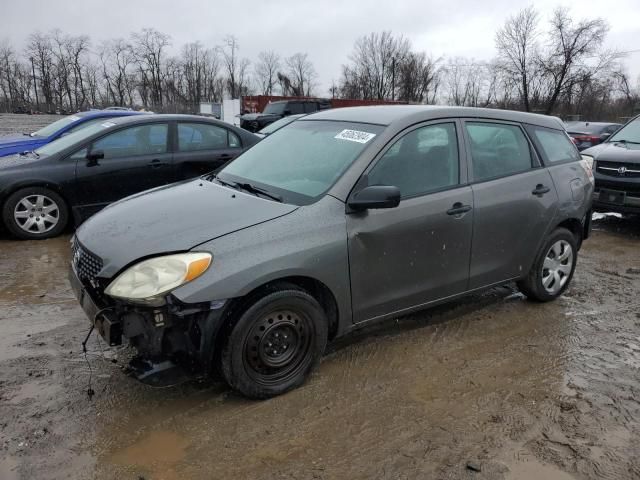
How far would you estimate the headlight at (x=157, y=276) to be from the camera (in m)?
2.69

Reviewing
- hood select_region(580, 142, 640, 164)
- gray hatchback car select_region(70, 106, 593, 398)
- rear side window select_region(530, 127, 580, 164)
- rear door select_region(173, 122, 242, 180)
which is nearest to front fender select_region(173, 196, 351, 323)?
gray hatchback car select_region(70, 106, 593, 398)

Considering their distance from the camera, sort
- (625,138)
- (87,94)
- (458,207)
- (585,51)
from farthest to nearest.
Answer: (87,94)
(585,51)
(625,138)
(458,207)

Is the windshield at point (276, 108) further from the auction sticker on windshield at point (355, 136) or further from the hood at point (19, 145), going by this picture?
the auction sticker on windshield at point (355, 136)

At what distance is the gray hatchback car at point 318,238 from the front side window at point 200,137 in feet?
11.2

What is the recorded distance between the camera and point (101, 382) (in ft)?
10.8

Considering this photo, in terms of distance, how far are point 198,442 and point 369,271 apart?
143 centimetres

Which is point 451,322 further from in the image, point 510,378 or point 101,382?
point 101,382

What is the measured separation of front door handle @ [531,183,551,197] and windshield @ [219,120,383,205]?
61.0 inches

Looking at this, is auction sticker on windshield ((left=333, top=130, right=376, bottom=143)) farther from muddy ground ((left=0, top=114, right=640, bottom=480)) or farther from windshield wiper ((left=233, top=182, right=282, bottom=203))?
muddy ground ((left=0, top=114, right=640, bottom=480))

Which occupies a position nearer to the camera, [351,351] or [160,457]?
[160,457]

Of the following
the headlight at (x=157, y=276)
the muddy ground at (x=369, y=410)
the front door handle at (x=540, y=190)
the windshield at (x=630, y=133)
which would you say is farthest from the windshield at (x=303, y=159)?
the windshield at (x=630, y=133)

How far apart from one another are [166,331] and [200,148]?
5.11 metres

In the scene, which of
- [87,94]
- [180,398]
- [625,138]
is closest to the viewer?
[180,398]

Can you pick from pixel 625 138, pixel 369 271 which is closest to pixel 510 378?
pixel 369 271
